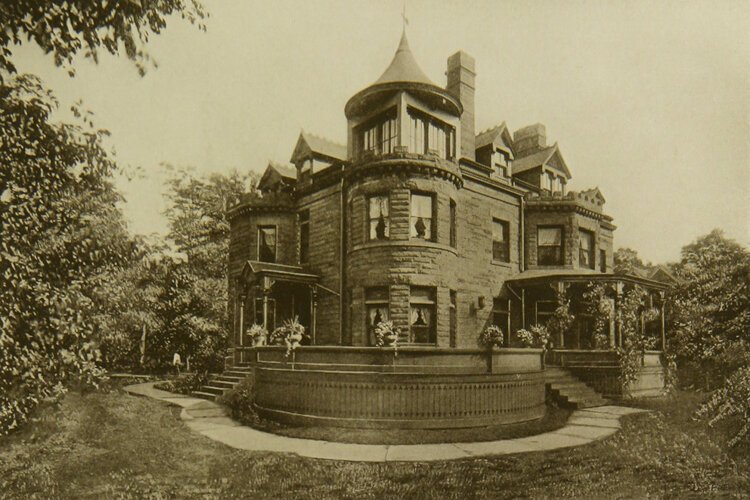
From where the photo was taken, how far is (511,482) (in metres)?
6.44

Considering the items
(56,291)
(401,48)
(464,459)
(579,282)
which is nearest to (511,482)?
(464,459)

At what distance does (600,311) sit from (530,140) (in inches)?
388

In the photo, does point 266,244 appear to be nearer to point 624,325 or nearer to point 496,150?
point 496,150

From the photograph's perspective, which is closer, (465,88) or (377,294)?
(377,294)

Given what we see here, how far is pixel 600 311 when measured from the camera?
54.3 feet

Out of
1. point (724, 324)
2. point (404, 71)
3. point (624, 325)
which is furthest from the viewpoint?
point (624, 325)

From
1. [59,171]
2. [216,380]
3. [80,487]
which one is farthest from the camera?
[216,380]

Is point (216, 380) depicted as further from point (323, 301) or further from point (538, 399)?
point (538, 399)

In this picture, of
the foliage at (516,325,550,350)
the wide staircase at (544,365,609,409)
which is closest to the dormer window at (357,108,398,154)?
the foliage at (516,325,550,350)

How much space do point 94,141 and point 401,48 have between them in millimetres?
13739

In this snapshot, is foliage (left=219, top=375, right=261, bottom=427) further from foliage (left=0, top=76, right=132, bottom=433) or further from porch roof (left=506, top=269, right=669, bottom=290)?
porch roof (left=506, top=269, right=669, bottom=290)

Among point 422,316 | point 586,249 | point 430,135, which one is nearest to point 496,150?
point 430,135

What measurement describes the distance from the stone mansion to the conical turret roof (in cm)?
5

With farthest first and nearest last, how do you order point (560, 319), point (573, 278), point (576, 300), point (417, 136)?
point (576, 300)
point (573, 278)
point (560, 319)
point (417, 136)
